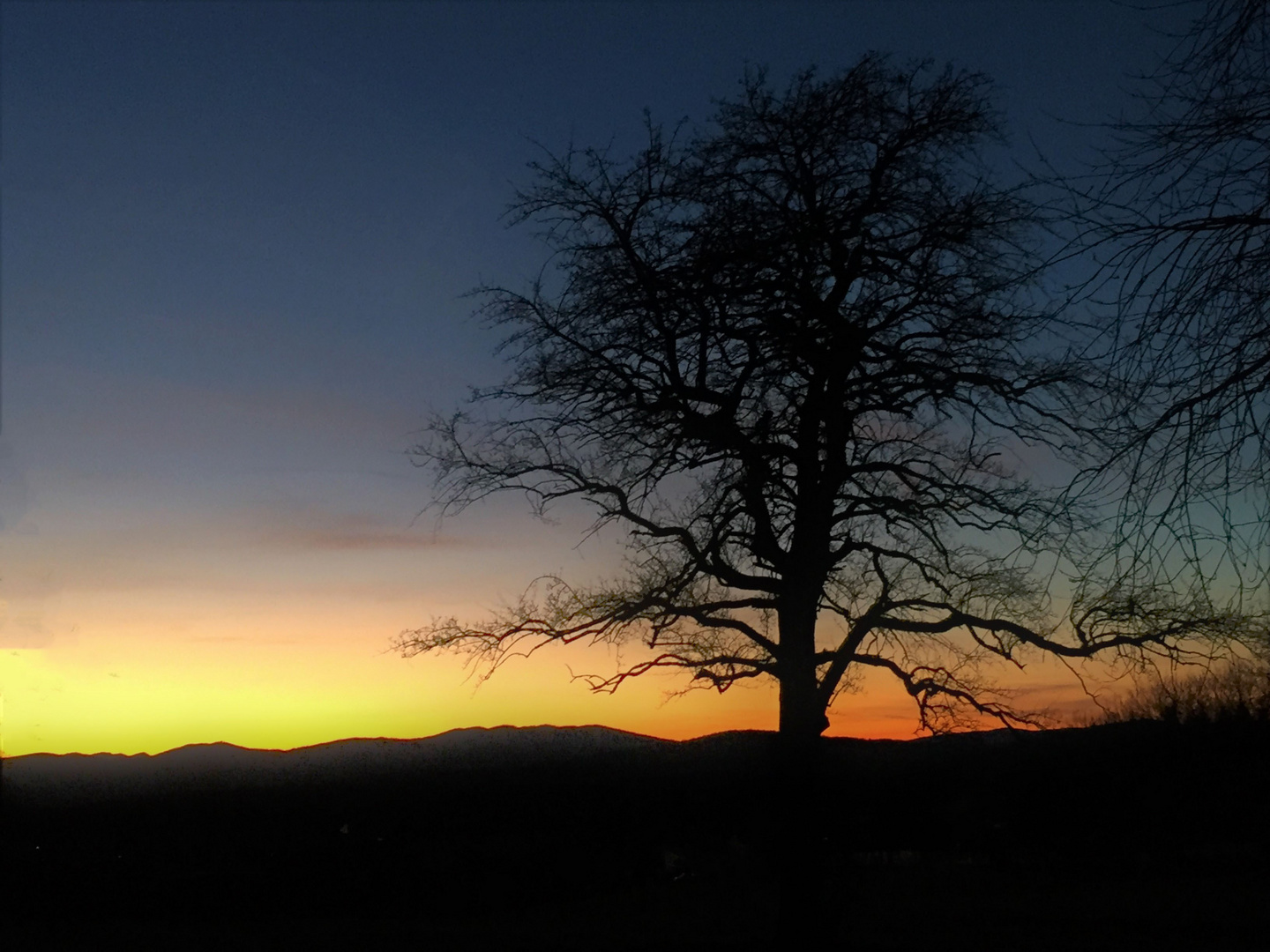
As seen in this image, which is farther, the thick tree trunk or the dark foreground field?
the dark foreground field

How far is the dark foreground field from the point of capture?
12203mm

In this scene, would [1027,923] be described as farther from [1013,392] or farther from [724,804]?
[1013,392]

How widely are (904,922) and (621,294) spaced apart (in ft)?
25.5

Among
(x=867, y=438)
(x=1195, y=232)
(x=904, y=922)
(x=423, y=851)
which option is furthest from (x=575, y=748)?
(x=1195, y=232)

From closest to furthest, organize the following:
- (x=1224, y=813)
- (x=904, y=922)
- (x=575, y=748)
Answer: (x=904, y=922), (x=575, y=748), (x=1224, y=813)

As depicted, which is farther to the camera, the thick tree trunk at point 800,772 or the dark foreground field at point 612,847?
the dark foreground field at point 612,847

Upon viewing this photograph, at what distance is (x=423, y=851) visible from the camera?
47.3 feet


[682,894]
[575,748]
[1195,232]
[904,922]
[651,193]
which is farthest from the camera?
[575,748]

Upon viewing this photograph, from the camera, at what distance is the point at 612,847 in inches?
576

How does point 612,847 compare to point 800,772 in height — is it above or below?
below

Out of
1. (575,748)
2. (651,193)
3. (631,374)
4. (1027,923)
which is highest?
(651,193)

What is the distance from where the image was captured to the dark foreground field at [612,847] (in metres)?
12.2

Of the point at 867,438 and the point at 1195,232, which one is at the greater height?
the point at 867,438

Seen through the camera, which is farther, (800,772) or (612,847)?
(612,847)
